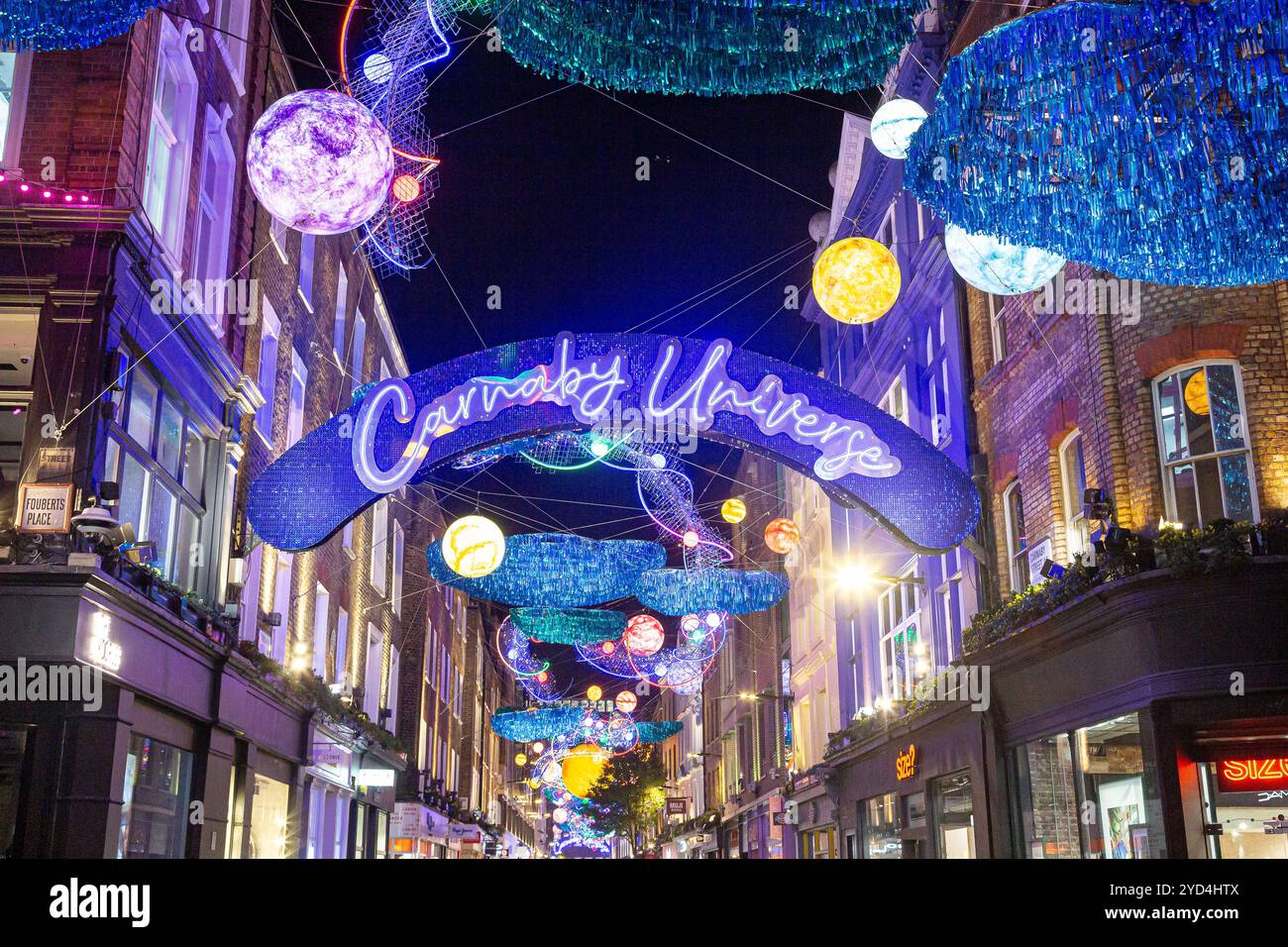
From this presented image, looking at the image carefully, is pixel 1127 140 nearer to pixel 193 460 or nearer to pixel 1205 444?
pixel 1205 444

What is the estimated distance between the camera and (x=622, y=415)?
1426cm

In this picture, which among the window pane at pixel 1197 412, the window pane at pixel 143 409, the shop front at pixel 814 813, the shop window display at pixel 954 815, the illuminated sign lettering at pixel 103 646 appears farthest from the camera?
the shop front at pixel 814 813

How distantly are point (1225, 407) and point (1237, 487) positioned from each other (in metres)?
1.00

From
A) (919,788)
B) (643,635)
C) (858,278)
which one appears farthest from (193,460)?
(919,788)

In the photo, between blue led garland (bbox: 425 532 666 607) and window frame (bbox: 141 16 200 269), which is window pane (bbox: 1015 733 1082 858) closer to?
blue led garland (bbox: 425 532 666 607)

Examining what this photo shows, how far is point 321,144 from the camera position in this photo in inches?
401

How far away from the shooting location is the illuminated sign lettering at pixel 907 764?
883 inches

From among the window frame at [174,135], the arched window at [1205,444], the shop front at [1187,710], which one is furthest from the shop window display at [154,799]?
the arched window at [1205,444]

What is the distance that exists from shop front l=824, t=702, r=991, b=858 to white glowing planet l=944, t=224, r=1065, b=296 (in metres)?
8.60

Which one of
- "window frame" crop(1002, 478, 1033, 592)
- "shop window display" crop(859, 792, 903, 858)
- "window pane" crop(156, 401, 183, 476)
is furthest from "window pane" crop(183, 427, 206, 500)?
"shop window display" crop(859, 792, 903, 858)

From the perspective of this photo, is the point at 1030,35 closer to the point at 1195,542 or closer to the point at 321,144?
the point at 321,144

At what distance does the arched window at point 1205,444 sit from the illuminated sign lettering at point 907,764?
984 centimetres

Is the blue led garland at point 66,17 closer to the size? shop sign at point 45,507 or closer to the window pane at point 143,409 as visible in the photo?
the size? shop sign at point 45,507
